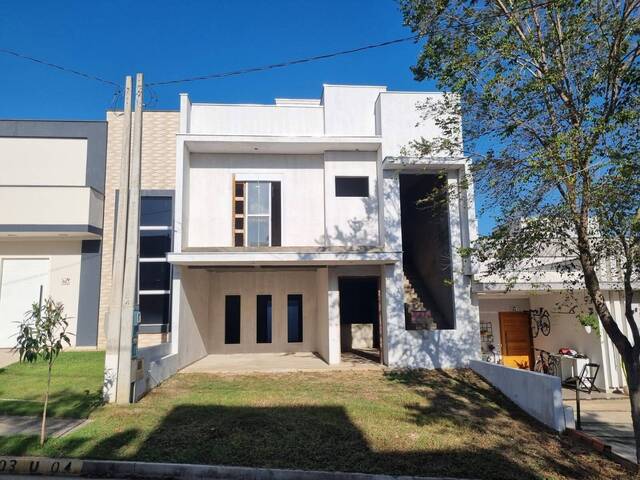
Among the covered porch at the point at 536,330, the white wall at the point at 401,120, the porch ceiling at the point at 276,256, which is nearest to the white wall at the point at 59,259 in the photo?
the porch ceiling at the point at 276,256

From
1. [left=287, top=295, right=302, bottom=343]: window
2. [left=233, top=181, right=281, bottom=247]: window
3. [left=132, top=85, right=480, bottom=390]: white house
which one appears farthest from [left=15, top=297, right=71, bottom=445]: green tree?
[left=287, top=295, right=302, bottom=343]: window

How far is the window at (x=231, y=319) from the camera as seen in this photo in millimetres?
15977

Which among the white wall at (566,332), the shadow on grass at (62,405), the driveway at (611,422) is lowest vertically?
the driveway at (611,422)

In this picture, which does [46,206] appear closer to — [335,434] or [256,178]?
[256,178]

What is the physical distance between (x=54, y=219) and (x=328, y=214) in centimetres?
888

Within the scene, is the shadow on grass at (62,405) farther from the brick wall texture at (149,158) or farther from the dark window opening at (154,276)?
the brick wall texture at (149,158)

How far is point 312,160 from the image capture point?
13914mm

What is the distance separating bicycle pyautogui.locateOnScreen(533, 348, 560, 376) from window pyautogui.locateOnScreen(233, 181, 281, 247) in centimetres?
884

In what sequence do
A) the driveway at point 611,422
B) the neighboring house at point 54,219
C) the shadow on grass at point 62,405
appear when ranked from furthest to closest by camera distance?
the neighboring house at point 54,219 < the shadow on grass at point 62,405 < the driveway at point 611,422

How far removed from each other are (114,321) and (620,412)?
421 inches

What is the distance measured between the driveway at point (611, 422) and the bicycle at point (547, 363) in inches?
72.4

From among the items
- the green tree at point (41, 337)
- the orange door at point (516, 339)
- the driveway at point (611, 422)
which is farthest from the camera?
the orange door at point (516, 339)

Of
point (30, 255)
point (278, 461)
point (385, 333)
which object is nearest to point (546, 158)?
point (278, 461)

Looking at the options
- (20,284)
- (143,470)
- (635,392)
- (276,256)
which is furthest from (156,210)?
(635,392)
